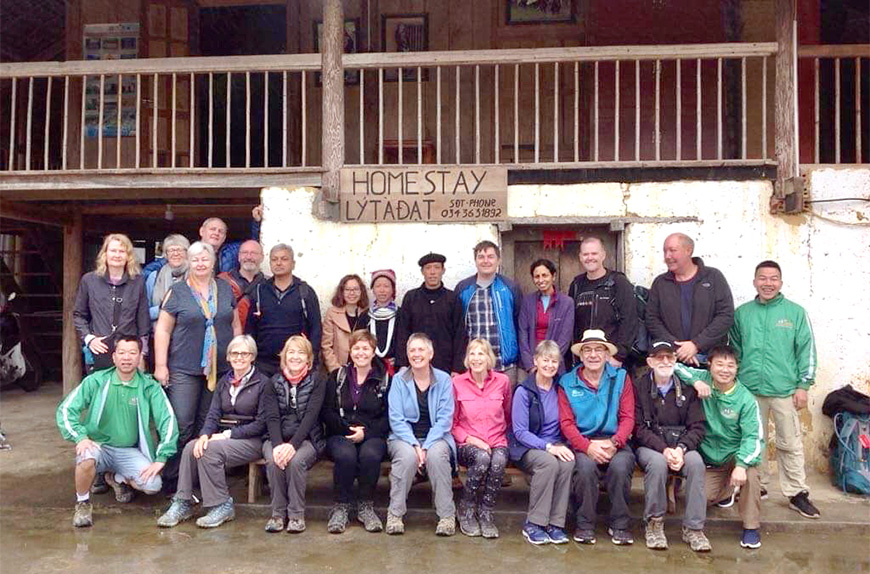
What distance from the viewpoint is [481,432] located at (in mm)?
4910

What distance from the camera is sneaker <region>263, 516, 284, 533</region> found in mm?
4738

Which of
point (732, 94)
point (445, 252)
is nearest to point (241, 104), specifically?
point (445, 252)

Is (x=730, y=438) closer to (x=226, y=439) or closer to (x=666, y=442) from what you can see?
(x=666, y=442)

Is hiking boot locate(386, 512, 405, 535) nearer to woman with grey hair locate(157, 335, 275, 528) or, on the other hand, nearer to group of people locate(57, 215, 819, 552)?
group of people locate(57, 215, 819, 552)

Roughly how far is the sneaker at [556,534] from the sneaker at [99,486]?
333cm

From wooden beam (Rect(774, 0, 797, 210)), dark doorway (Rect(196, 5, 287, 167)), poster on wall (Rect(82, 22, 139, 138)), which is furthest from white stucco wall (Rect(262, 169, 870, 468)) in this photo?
poster on wall (Rect(82, 22, 139, 138))

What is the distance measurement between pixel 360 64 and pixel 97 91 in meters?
4.02

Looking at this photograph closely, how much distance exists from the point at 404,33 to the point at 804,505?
6.46 m

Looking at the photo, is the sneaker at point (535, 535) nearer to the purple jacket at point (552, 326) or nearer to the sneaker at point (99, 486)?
the purple jacket at point (552, 326)

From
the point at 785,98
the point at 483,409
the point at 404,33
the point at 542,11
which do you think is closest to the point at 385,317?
the point at 483,409

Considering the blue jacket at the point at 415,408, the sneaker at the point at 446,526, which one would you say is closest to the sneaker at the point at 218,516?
the blue jacket at the point at 415,408

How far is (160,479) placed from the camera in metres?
5.13

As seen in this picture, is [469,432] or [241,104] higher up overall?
[241,104]

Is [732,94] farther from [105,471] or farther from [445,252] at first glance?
[105,471]
